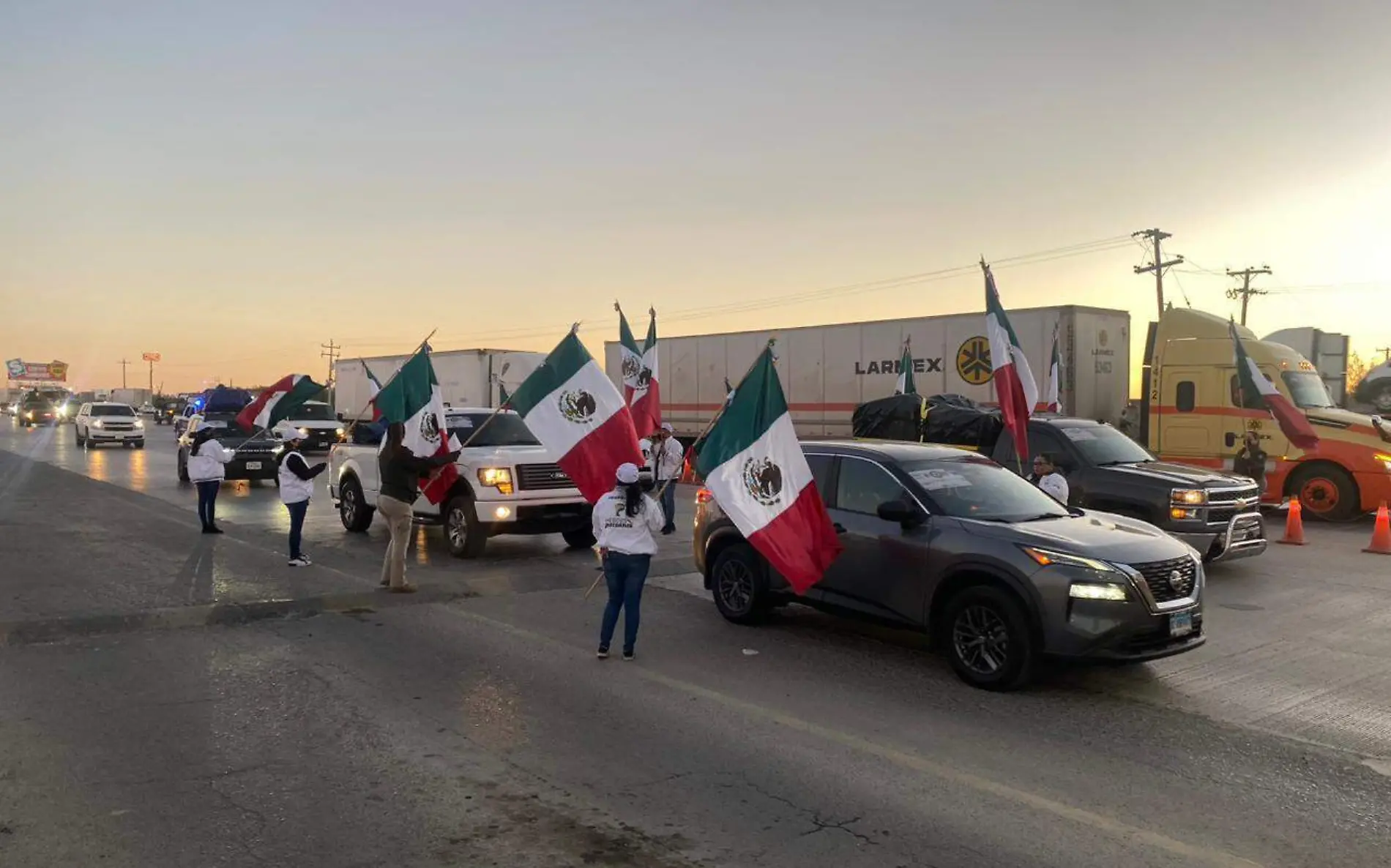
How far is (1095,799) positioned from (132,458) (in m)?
33.1

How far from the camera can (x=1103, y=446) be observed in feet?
39.9

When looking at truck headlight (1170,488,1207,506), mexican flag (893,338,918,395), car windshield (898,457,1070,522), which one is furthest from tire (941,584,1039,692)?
mexican flag (893,338,918,395)

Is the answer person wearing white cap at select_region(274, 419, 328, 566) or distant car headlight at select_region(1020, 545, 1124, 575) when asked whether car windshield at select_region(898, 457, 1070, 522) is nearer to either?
distant car headlight at select_region(1020, 545, 1124, 575)

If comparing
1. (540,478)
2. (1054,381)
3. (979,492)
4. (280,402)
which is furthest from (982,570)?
(1054,381)

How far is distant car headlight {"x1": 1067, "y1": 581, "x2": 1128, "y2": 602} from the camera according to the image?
20.7 feet

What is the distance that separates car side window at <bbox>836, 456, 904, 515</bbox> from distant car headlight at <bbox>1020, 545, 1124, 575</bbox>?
4.12 feet

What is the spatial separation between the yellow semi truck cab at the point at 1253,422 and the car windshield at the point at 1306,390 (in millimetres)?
18

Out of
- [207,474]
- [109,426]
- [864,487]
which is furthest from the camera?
[109,426]

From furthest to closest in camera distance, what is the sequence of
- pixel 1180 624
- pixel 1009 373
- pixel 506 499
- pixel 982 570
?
pixel 506 499 < pixel 1009 373 < pixel 982 570 < pixel 1180 624

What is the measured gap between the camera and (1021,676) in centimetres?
652

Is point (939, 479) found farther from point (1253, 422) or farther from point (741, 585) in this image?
point (1253, 422)

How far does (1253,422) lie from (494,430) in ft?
41.4

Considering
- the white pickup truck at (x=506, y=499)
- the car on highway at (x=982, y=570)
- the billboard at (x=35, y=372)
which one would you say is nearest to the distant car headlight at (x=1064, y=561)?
the car on highway at (x=982, y=570)

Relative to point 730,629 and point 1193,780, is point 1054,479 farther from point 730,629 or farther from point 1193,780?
point 1193,780
